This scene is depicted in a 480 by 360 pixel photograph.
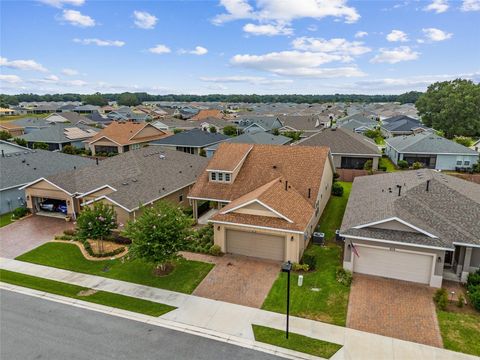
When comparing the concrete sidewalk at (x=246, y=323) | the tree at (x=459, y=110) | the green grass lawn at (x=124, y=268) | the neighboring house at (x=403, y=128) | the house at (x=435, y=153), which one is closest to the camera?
the concrete sidewalk at (x=246, y=323)

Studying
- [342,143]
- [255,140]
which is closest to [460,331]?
[342,143]

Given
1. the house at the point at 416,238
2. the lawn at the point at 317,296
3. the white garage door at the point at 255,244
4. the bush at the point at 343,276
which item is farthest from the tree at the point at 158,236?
the house at the point at 416,238

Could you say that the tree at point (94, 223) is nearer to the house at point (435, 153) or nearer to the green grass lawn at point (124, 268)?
the green grass lawn at point (124, 268)

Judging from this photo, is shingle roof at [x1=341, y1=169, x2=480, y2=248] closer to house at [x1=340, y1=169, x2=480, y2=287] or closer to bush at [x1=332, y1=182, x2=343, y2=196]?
house at [x1=340, y1=169, x2=480, y2=287]

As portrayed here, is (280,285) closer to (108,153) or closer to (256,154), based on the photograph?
(256,154)

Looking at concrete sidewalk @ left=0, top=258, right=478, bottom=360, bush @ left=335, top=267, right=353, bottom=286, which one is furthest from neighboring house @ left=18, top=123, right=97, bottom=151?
bush @ left=335, top=267, right=353, bottom=286

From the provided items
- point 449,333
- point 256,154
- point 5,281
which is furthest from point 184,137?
point 449,333

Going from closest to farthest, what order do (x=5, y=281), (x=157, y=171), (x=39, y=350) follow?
1. (x=39, y=350)
2. (x=5, y=281)
3. (x=157, y=171)
